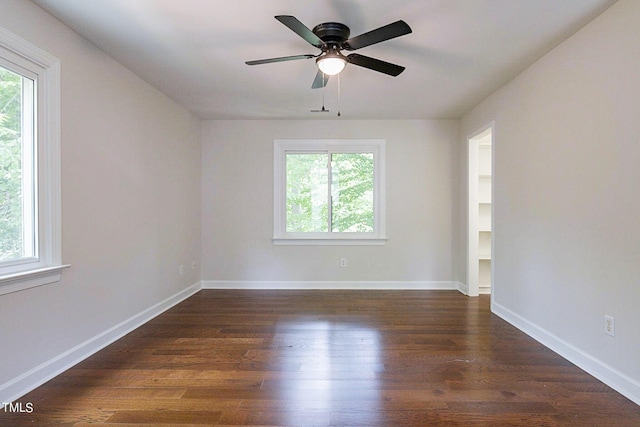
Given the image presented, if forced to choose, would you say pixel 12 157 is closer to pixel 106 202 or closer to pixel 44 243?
pixel 44 243

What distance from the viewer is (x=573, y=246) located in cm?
239

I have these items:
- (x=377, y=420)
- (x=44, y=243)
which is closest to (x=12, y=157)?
(x=44, y=243)

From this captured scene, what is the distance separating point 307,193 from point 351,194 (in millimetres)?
625

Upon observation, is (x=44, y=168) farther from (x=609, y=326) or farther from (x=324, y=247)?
(x=609, y=326)

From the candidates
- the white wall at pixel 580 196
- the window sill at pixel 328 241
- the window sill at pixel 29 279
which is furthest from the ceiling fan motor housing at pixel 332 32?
the window sill at pixel 328 241

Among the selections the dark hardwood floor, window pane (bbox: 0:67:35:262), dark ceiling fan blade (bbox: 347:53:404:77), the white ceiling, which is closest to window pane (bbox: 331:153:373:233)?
the white ceiling

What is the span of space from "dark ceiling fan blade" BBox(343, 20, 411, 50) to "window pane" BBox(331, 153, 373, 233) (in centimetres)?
249

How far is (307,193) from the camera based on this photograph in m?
4.60

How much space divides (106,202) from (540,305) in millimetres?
3732

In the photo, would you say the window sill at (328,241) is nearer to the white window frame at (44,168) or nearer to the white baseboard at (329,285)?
the white baseboard at (329,285)

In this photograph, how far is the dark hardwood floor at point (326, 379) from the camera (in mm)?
1736

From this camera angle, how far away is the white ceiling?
2.03m

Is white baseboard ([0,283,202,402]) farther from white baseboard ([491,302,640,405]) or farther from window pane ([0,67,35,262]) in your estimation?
white baseboard ([491,302,640,405])

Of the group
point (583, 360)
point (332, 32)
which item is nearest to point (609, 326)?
point (583, 360)
